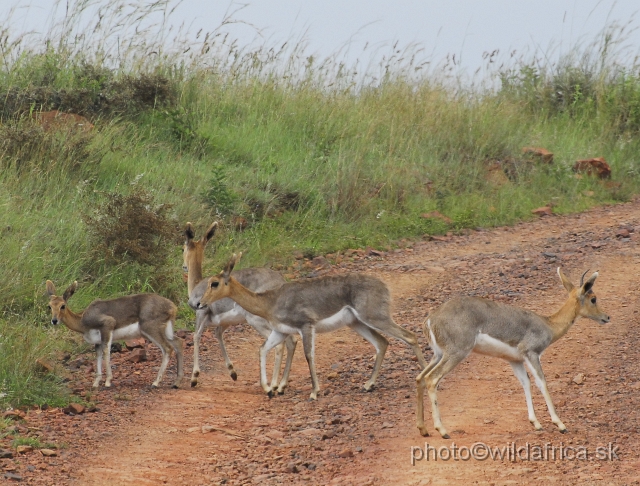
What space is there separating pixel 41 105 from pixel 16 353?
671 centimetres

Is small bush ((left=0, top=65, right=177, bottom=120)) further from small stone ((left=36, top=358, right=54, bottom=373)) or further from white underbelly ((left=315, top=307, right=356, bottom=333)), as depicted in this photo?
white underbelly ((left=315, top=307, right=356, bottom=333))

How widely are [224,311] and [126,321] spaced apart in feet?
3.00

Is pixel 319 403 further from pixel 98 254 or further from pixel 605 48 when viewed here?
pixel 605 48

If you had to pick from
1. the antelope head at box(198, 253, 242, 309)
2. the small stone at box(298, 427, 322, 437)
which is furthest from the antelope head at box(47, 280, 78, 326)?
the small stone at box(298, 427, 322, 437)

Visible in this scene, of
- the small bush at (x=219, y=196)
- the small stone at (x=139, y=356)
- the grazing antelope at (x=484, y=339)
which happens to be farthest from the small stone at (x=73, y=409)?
the small bush at (x=219, y=196)

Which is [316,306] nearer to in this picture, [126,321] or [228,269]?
[228,269]

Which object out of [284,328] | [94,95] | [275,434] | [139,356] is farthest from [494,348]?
[94,95]

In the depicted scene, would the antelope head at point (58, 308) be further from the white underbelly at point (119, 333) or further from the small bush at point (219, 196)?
the small bush at point (219, 196)

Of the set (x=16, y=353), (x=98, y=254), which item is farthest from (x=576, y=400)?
(x=98, y=254)

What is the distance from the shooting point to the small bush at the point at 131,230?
1138cm

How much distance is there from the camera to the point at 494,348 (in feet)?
24.8

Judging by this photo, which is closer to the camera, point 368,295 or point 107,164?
point 368,295

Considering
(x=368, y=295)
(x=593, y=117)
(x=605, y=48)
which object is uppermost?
(x=605, y=48)

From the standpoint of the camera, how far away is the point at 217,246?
12.7 m
